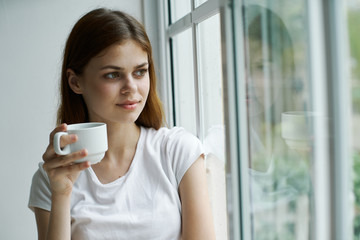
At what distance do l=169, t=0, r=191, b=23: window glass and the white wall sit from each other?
0.18m

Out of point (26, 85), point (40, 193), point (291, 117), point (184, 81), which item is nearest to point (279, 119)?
point (291, 117)

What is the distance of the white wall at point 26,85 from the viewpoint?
5.24ft

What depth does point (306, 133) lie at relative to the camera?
51 cm

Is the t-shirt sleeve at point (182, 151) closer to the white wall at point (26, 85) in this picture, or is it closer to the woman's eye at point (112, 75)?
the woman's eye at point (112, 75)

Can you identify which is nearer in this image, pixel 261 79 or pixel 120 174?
pixel 261 79

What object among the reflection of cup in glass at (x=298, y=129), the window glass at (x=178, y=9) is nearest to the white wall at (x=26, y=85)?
the window glass at (x=178, y=9)

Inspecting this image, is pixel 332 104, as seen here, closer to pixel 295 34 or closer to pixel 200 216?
pixel 295 34

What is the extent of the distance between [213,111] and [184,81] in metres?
0.39

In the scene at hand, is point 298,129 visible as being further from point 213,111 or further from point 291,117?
point 213,111

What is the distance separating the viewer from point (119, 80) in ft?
3.23

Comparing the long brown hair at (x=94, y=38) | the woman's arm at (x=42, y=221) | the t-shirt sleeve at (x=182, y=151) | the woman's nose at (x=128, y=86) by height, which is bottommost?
the woman's arm at (x=42, y=221)

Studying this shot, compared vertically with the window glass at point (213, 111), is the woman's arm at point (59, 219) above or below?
below

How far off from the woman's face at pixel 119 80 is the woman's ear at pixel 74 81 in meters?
0.08

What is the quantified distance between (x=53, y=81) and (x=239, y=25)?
115 cm
